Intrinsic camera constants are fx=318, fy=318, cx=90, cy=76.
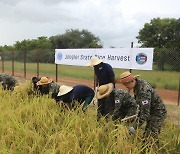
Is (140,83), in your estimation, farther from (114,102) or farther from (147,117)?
(114,102)

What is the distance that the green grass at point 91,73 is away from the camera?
13695 millimetres

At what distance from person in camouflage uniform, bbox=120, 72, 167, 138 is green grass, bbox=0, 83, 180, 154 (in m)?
0.16

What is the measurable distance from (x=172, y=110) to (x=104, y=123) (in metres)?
5.15

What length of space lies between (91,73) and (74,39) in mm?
41020

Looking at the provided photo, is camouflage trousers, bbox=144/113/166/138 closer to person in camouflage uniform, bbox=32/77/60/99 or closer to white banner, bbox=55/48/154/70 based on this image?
person in camouflage uniform, bbox=32/77/60/99

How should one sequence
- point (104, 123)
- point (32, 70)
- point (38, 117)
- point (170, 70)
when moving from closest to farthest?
point (104, 123)
point (38, 117)
point (170, 70)
point (32, 70)

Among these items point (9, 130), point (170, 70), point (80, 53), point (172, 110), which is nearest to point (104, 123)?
point (9, 130)

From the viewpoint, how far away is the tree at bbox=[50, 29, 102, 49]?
2224 inches

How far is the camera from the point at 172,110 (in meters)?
8.92

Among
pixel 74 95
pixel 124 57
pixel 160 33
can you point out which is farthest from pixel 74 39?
pixel 74 95

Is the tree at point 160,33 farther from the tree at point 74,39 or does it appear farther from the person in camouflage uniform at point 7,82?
the person in camouflage uniform at point 7,82

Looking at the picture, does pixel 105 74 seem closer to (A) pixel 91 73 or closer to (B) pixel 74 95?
(B) pixel 74 95

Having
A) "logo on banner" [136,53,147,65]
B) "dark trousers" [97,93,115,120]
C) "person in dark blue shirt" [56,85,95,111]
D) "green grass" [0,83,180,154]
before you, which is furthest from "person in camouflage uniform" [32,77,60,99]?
"logo on banner" [136,53,147,65]

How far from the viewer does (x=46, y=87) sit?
6.80 m
